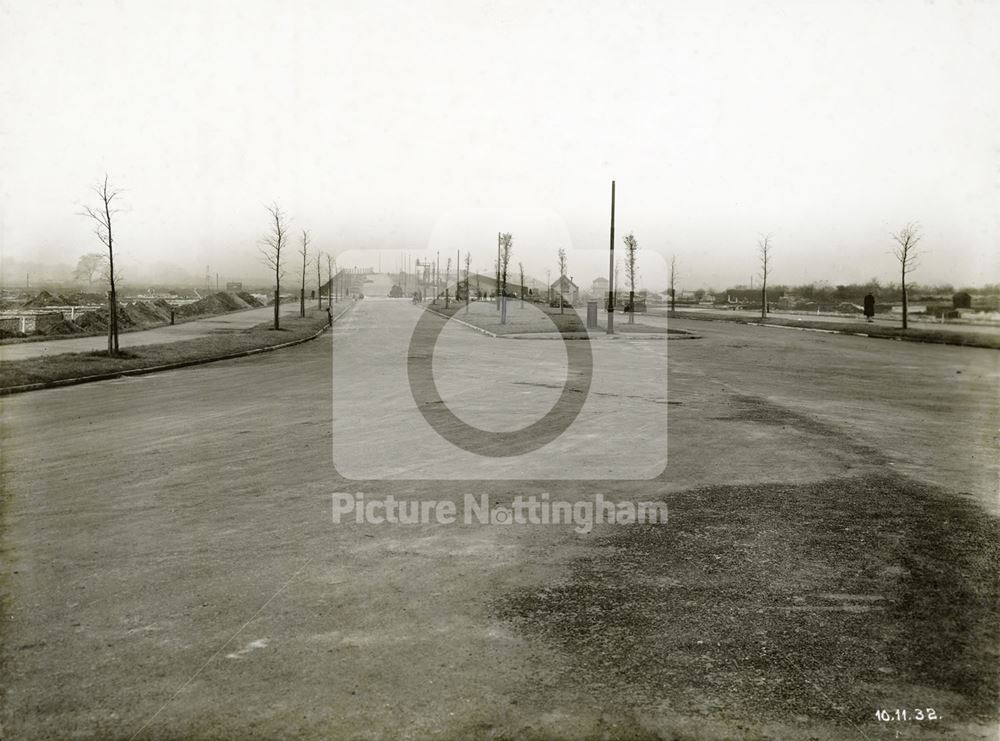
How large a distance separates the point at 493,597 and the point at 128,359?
17703 millimetres

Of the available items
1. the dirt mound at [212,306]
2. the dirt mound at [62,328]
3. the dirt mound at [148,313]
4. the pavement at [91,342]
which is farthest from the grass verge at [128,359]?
the dirt mound at [212,306]

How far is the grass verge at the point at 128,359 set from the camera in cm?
1559

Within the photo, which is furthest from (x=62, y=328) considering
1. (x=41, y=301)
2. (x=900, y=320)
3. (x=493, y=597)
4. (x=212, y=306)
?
(x=900, y=320)

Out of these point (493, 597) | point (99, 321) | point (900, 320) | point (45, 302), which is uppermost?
point (45, 302)

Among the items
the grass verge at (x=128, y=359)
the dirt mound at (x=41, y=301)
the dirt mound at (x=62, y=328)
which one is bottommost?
the grass verge at (x=128, y=359)

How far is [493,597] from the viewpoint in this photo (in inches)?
188

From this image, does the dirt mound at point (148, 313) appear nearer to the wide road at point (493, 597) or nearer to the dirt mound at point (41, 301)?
the dirt mound at point (41, 301)

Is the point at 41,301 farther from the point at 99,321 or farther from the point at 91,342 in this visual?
the point at 91,342

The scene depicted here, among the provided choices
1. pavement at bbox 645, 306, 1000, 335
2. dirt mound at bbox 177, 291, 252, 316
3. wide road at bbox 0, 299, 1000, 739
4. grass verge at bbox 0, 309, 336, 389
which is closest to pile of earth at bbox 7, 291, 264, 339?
dirt mound at bbox 177, 291, 252, 316

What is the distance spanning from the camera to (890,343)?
2847cm

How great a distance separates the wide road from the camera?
347 centimetres

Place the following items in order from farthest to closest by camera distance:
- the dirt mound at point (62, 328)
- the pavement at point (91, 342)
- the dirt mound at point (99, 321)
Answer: the dirt mound at point (99, 321) → the dirt mound at point (62, 328) → the pavement at point (91, 342)

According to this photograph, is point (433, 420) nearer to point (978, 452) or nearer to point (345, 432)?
point (345, 432)

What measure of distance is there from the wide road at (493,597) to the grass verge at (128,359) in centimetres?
658
